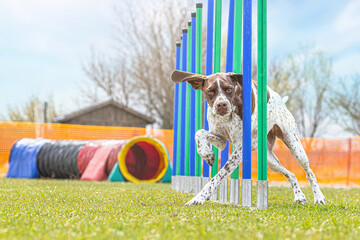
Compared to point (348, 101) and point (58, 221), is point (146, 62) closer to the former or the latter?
point (348, 101)

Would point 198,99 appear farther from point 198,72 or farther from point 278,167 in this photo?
point 278,167

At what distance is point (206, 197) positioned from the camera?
4.40 meters

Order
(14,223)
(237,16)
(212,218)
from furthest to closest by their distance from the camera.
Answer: (237,16) → (212,218) → (14,223)

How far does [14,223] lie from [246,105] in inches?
100

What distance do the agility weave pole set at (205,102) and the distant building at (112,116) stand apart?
19331mm

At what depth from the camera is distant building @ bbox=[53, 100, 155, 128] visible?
27.2 meters

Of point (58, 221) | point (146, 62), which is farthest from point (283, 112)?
point (146, 62)

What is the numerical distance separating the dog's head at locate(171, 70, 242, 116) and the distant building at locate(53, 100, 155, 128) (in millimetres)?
22842

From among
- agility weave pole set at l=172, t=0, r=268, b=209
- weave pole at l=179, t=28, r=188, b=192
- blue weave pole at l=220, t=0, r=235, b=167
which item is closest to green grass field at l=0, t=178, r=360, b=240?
agility weave pole set at l=172, t=0, r=268, b=209

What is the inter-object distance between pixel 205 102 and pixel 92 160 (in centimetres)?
736

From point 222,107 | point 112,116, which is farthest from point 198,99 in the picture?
point 112,116

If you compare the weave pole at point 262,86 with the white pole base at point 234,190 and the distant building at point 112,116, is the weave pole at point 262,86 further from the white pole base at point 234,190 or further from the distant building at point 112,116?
the distant building at point 112,116

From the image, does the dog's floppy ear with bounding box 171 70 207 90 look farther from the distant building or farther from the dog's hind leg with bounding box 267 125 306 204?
the distant building

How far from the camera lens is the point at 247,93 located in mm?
4555
